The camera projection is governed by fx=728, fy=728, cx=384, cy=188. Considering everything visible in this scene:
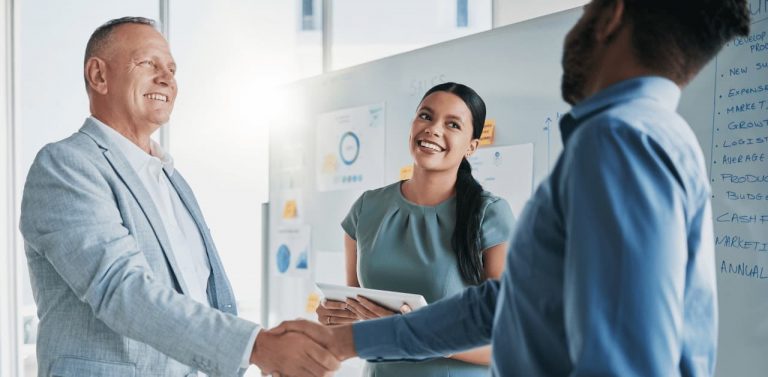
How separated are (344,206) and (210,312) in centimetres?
175

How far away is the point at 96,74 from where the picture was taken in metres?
1.85

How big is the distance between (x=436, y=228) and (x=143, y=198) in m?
0.85

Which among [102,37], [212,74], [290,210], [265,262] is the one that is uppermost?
[212,74]

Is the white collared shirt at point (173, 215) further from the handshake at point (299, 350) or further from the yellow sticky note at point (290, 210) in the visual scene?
the yellow sticky note at point (290, 210)

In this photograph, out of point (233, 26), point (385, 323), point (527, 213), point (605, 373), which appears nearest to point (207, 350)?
point (385, 323)

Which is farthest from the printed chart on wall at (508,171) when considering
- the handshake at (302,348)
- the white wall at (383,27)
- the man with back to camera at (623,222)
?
the white wall at (383,27)

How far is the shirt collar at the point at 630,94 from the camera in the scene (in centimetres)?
90

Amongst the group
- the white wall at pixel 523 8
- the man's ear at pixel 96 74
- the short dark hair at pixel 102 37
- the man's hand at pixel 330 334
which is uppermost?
the white wall at pixel 523 8

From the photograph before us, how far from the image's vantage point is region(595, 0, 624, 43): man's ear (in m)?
0.93

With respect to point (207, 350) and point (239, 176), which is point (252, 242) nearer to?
point (239, 176)

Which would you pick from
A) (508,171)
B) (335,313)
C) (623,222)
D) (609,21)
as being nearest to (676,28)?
(609,21)

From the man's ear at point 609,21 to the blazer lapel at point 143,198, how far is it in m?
1.09

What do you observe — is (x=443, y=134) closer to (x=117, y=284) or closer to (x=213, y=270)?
(x=213, y=270)

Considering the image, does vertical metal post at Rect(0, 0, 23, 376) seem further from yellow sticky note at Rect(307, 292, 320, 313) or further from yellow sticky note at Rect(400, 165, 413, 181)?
yellow sticky note at Rect(400, 165, 413, 181)
